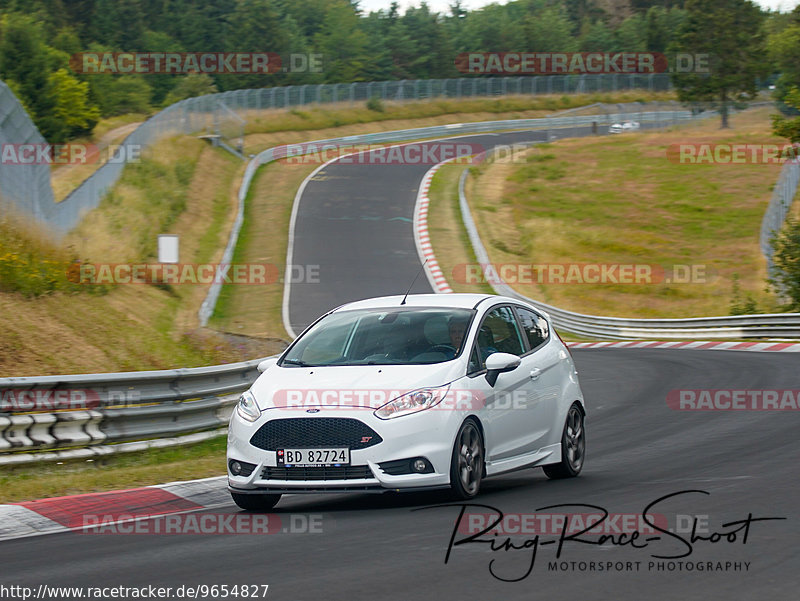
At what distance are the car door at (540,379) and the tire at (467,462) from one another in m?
0.97

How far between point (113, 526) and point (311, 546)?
6.10ft

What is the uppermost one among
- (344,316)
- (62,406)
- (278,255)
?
(344,316)

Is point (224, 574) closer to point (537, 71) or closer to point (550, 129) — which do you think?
point (550, 129)

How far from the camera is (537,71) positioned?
116938mm

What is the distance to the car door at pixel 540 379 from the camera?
973 centimetres

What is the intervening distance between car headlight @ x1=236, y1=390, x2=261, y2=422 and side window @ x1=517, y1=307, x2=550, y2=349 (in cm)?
273

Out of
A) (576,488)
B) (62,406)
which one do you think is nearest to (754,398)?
(576,488)

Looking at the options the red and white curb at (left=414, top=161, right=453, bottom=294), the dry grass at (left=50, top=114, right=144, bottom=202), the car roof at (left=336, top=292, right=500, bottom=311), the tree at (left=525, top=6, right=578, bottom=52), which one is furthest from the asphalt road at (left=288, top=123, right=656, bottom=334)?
the tree at (left=525, top=6, right=578, bottom=52)

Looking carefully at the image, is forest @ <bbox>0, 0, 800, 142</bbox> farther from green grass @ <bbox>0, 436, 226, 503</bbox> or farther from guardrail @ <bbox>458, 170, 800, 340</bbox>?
green grass @ <bbox>0, 436, 226, 503</bbox>

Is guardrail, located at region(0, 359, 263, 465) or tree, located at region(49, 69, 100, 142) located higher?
tree, located at region(49, 69, 100, 142)

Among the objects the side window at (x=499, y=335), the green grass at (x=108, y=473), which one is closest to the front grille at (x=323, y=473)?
the side window at (x=499, y=335)

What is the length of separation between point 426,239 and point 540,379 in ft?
99.0

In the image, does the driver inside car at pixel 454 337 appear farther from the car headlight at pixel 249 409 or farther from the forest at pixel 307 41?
the forest at pixel 307 41

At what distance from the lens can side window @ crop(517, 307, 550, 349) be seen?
10275 millimetres
